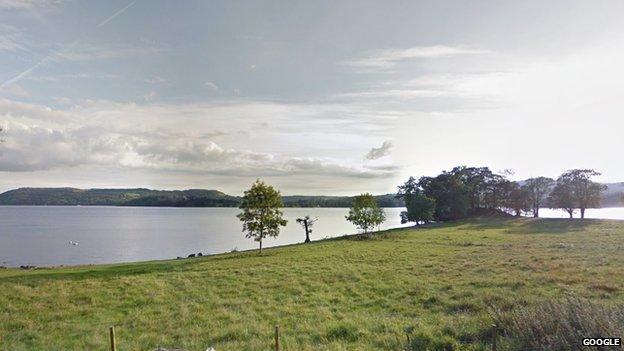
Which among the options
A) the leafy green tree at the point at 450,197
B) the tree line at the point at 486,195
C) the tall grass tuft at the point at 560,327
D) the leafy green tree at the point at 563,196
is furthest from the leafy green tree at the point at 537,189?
the tall grass tuft at the point at 560,327

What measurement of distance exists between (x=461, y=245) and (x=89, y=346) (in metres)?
44.1

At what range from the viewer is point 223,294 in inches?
859

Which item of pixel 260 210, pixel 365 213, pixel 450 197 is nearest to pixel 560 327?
pixel 260 210

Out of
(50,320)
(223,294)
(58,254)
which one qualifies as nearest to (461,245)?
(223,294)

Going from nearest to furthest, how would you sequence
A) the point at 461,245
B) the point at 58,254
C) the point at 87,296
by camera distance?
Answer: the point at 87,296
the point at 461,245
the point at 58,254

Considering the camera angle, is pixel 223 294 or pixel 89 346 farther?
pixel 223 294

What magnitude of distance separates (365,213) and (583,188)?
202ft

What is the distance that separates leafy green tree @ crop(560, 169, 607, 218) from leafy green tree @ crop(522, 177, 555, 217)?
11.5 meters

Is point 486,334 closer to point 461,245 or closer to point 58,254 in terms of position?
point 461,245

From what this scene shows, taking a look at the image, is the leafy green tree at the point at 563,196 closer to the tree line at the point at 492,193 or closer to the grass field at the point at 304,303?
the tree line at the point at 492,193

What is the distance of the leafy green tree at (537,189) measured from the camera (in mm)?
110375

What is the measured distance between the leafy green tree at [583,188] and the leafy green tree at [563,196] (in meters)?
0.34

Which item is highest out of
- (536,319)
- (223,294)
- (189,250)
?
(536,319)

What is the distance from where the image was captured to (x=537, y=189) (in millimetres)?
111562
